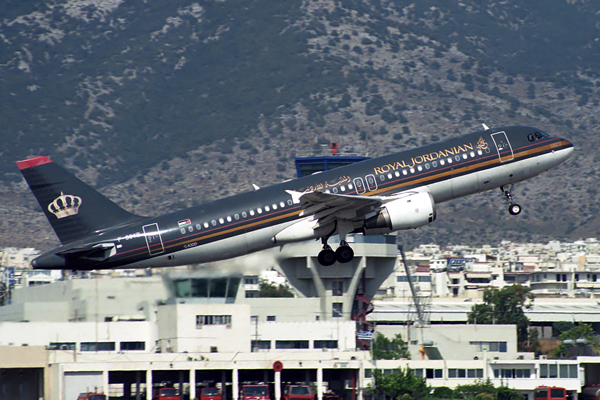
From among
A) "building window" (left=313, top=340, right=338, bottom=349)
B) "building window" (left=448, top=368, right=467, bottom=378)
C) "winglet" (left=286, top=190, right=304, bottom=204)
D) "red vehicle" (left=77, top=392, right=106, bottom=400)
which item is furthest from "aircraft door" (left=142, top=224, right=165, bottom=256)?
"building window" (left=448, top=368, right=467, bottom=378)

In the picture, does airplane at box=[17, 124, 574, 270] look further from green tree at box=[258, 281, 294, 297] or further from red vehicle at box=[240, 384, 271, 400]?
green tree at box=[258, 281, 294, 297]

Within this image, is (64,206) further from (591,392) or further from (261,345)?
(591,392)

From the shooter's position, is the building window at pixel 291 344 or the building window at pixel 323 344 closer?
the building window at pixel 291 344

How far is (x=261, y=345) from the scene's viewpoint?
2840 inches

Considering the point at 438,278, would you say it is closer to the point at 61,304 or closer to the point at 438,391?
the point at 438,391

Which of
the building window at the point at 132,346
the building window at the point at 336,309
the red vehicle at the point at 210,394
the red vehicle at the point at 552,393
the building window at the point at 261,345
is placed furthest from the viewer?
the building window at the point at 336,309

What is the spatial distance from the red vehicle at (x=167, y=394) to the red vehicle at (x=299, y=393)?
24.0ft

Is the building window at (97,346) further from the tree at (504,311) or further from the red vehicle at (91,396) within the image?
the tree at (504,311)

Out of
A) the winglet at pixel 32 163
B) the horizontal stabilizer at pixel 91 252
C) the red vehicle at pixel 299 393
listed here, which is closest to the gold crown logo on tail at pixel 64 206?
the winglet at pixel 32 163

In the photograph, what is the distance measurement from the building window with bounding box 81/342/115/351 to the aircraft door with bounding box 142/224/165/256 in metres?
20.7

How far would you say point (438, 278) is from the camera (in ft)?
528

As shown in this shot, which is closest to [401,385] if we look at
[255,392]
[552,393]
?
[255,392]

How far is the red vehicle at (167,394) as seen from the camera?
2329 inches

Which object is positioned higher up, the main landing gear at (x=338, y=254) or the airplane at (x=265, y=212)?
the airplane at (x=265, y=212)
